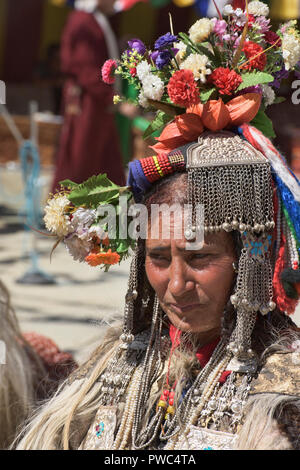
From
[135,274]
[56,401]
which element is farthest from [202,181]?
[56,401]

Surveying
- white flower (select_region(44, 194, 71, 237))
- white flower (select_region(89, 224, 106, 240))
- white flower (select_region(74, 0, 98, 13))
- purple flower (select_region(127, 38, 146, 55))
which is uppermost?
white flower (select_region(74, 0, 98, 13))

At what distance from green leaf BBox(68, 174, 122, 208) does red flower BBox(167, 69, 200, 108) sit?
307 mm

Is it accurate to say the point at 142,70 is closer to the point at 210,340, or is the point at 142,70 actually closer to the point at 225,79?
the point at 225,79

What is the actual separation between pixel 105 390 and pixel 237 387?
1.35 ft

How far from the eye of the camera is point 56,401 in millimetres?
2326

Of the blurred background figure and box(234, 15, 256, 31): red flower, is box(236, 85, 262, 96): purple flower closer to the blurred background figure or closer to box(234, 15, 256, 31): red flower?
box(234, 15, 256, 31): red flower

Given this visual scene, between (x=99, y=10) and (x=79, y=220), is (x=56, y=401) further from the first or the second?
(x=99, y=10)

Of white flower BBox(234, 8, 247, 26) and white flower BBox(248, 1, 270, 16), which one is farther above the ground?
white flower BBox(248, 1, 270, 16)

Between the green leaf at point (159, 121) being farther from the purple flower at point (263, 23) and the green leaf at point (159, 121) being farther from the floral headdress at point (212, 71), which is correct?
the purple flower at point (263, 23)

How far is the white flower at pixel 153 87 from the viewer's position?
2172 millimetres

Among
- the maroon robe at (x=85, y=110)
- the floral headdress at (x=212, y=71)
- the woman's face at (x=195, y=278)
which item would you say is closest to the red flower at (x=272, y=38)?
the floral headdress at (x=212, y=71)

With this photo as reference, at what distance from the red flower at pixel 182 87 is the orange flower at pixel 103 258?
0.47 metres

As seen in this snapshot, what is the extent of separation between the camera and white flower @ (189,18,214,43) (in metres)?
2.17

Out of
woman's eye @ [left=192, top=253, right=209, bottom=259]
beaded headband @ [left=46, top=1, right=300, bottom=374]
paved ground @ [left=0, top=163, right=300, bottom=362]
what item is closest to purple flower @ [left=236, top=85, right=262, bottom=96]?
beaded headband @ [left=46, top=1, right=300, bottom=374]
